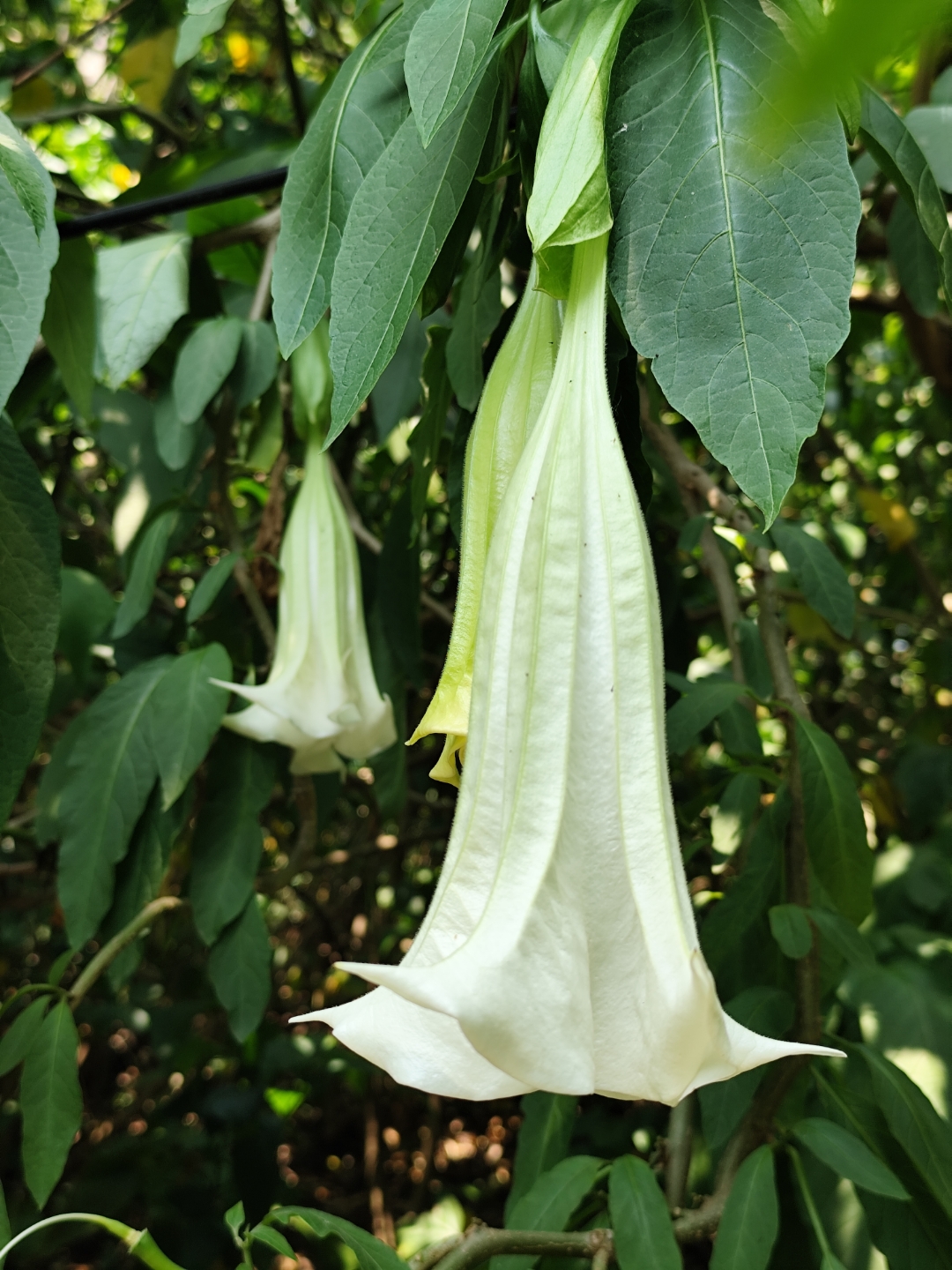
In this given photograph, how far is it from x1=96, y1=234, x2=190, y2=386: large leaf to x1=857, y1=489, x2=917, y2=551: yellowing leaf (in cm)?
122

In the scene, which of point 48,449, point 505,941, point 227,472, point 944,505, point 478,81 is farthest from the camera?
point 944,505

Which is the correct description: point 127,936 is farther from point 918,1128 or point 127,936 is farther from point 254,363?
point 918,1128

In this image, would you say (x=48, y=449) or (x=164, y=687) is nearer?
(x=164, y=687)

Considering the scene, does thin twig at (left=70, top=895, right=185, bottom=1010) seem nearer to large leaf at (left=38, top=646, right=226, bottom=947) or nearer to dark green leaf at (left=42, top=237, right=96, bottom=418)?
large leaf at (left=38, top=646, right=226, bottom=947)

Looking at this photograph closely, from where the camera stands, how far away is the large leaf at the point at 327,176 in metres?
0.46

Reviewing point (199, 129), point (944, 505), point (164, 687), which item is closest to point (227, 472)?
point (164, 687)

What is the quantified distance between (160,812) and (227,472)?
0.34m

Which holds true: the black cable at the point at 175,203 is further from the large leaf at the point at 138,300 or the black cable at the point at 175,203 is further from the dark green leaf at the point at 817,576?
the dark green leaf at the point at 817,576

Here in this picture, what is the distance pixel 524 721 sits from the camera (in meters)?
0.34

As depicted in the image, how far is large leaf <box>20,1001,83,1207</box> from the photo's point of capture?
65 cm

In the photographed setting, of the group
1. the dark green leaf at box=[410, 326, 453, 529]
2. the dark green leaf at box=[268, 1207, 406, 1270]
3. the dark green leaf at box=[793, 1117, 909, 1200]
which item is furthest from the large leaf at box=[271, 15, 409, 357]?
the dark green leaf at box=[793, 1117, 909, 1200]

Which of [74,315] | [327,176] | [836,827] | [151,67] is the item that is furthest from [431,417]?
[151,67]

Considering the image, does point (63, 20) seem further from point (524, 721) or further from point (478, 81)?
point (524, 721)

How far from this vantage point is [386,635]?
99 cm
